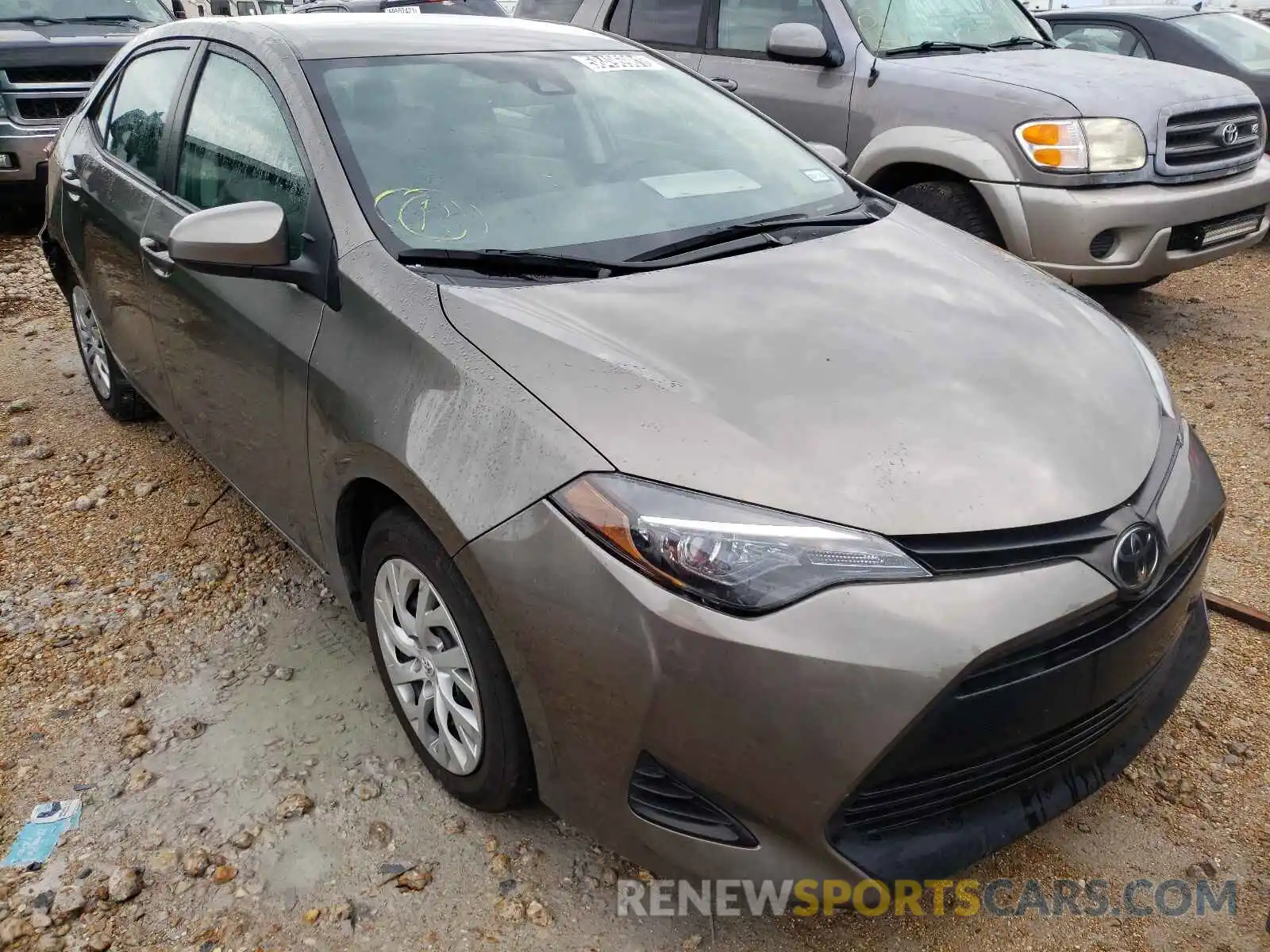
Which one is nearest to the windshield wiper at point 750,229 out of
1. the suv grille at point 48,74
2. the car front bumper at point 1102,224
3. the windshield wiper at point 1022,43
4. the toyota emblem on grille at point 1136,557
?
the toyota emblem on grille at point 1136,557

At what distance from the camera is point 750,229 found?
2.55m

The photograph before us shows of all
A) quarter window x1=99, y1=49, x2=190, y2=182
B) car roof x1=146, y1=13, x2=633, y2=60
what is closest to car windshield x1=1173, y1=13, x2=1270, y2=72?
car roof x1=146, y1=13, x2=633, y2=60

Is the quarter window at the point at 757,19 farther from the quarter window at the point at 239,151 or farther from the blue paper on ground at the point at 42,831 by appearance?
the blue paper on ground at the point at 42,831

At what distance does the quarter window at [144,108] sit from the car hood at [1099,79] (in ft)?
11.4

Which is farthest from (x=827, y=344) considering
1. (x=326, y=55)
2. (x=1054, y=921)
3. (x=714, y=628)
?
(x=326, y=55)

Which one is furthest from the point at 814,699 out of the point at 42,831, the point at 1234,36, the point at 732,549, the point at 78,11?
the point at 78,11

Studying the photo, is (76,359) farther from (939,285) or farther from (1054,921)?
(1054,921)

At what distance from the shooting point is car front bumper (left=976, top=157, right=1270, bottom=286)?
173 inches

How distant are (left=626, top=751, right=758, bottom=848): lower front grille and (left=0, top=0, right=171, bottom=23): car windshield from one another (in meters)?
8.70

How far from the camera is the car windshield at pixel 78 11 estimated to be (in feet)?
25.7

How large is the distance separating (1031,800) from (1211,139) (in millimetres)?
4191

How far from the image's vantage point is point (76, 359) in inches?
203

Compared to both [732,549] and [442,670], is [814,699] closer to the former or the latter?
[732,549]

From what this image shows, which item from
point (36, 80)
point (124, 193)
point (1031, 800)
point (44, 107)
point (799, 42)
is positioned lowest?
point (1031, 800)
